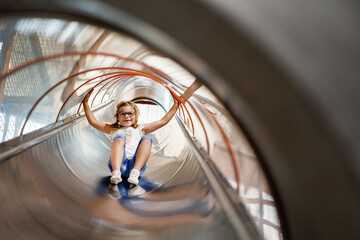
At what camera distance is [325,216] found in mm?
845

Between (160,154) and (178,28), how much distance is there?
345 centimetres

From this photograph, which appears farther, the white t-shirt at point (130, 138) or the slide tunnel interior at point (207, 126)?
the white t-shirt at point (130, 138)

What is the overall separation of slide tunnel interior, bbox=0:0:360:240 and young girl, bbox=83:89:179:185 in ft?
0.48

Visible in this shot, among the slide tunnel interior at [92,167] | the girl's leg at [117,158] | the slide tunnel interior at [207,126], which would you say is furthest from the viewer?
the girl's leg at [117,158]

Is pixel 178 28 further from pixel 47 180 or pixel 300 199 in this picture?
pixel 47 180

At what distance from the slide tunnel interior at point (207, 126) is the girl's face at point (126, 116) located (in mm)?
478

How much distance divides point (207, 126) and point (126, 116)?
92 cm

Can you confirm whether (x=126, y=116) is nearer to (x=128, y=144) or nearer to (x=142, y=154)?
(x=128, y=144)

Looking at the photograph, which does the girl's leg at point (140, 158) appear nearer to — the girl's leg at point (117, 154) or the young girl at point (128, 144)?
the young girl at point (128, 144)

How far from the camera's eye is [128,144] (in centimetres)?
309

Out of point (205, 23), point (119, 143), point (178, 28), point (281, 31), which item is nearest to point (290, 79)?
point (281, 31)

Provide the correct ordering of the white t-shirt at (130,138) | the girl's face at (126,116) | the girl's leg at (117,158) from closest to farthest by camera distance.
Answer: the girl's leg at (117,158), the white t-shirt at (130,138), the girl's face at (126,116)

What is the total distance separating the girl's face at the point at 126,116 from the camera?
10.6 feet

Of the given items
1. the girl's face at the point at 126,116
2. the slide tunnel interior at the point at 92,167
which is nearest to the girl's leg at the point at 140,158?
the slide tunnel interior at the point at 92,167
